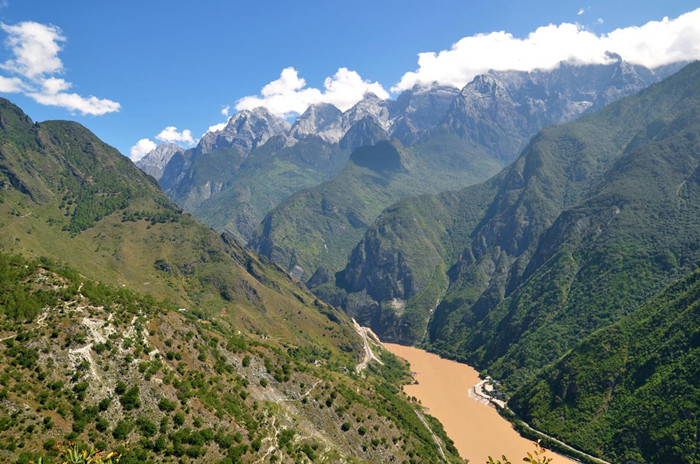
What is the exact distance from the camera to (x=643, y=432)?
147 m

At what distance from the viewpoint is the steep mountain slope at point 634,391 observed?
142000 millimetres

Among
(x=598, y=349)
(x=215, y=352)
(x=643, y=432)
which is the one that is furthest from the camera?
(x=598, y=349)

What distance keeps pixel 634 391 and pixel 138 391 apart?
581ft

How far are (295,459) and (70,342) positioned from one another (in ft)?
139

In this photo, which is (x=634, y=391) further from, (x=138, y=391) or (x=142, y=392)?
(x=138, y=391)

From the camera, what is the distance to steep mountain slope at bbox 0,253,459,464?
2277 inches

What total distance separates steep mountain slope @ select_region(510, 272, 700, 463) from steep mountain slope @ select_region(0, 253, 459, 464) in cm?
9698

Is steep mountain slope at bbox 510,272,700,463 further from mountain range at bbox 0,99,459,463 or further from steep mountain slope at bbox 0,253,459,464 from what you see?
steep mountain slope at bbox 0,253,459,464

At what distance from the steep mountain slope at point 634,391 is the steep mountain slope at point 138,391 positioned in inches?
3818

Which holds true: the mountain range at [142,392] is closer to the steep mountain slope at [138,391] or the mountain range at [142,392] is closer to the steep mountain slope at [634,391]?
the steep mountain slope at [138,391]

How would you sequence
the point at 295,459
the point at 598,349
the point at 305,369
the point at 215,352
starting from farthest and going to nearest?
the point at 598,349
the point at 305,369
the point at 215,352
the point at 295,459

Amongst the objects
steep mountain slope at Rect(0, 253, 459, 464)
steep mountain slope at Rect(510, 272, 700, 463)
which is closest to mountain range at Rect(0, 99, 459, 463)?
steep mountain slope at Rect(0, 253, 459, 464)

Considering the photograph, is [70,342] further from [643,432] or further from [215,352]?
[643,432]

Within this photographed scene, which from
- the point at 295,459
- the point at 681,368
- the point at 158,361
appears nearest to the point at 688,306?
the point at 681,368
